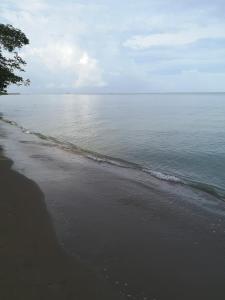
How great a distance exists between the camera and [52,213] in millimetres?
11508

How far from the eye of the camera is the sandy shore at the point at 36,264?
23.1 feet

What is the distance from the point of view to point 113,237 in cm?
1012

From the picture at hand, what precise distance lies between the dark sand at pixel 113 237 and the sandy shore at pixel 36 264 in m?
0.03

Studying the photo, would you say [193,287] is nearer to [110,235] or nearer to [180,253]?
[180,253]

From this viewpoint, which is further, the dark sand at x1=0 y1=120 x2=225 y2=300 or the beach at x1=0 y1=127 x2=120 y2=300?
the dark sand at x1=0 y1=120 x2=225 y2=300

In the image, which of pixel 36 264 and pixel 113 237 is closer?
pixel 36 264

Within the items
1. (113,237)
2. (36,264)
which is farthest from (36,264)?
(113,237)

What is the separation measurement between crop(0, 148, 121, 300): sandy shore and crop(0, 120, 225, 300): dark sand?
0.03 m

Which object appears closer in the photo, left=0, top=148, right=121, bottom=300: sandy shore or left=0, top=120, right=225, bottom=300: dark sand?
left=0, top=148, right=121, bottom=300: sandy shore

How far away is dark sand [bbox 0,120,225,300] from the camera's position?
7582 millimetres

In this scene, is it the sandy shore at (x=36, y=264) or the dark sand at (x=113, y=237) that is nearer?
the sandy shore at (x=36, y=264)

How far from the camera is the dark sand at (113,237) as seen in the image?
7.58m

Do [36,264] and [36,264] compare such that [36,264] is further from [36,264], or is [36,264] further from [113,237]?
[113,237]

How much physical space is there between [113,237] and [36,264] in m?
3.00
